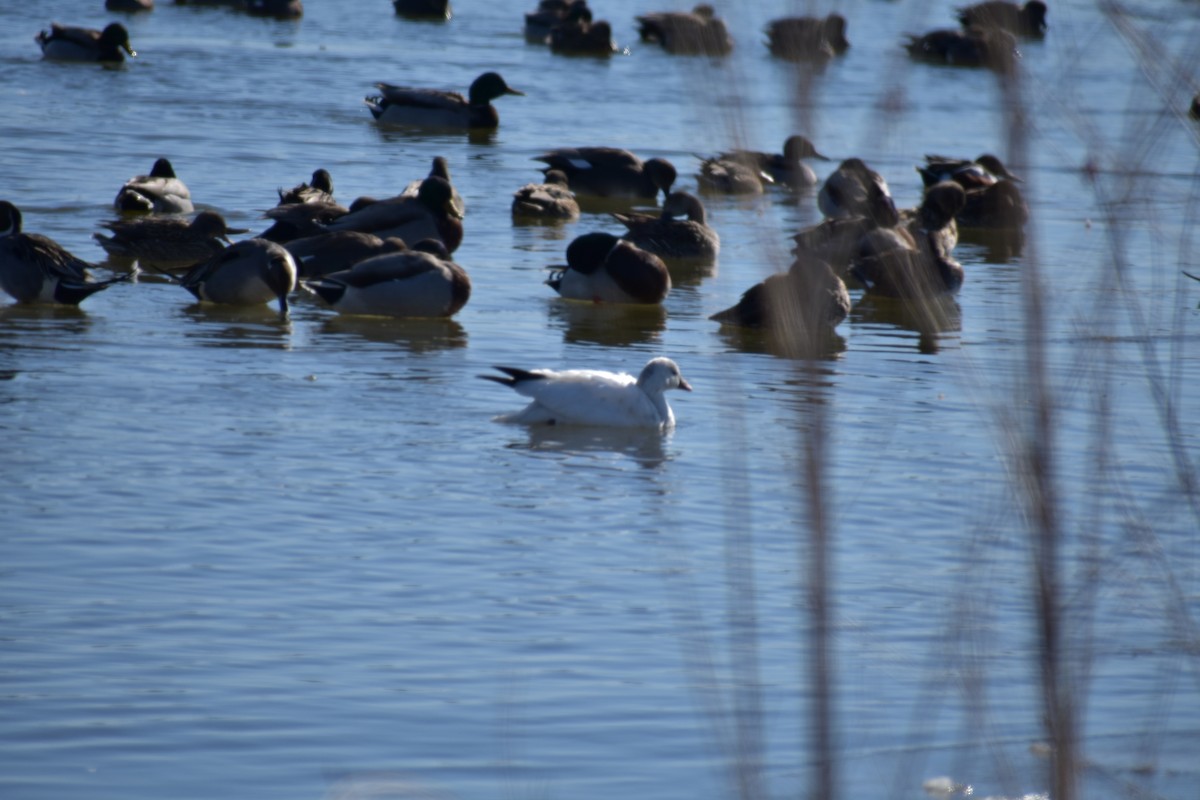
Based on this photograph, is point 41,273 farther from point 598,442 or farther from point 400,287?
point 598,442

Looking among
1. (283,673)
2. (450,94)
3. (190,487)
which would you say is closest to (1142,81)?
(283,673)

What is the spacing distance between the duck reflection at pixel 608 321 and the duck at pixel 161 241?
289 cm

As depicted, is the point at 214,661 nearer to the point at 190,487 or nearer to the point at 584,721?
the point at 584,721

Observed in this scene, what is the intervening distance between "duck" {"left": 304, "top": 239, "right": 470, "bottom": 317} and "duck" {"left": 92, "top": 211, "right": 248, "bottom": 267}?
5.99 ft

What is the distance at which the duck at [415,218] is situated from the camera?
13.9 meters

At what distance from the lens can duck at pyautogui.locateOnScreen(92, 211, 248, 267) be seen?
1307 centimetres

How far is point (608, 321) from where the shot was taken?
12.1m

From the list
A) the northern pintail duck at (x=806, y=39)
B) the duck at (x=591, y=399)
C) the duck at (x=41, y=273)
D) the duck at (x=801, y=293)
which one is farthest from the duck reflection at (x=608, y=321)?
the northern pintail duck at (x=806, y=39)

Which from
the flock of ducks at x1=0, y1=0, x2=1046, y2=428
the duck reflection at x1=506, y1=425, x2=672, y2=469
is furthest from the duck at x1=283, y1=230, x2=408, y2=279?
the duck reflection at x1=506, y1=425, x2=672, y2=469

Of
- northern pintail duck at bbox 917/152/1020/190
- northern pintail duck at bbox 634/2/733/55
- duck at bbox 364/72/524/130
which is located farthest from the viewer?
duck at bbox 364/72/524/130

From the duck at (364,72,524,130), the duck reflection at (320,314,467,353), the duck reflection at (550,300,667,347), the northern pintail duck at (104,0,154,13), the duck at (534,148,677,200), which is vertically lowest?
the duck reflection at (320,314,467,353)

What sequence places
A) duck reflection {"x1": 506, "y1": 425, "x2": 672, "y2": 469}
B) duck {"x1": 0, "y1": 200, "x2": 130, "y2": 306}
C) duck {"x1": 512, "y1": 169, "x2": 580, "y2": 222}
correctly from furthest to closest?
duck {"x1": 512, "y1": 169, "x2": 580, "y2": 222}
duck {"x1": 0, "y1": 200, "x2": 130, "y2": 306}
duck reflection {"x1": 506, "y1": 425, "x2": 672, "y2": 469}

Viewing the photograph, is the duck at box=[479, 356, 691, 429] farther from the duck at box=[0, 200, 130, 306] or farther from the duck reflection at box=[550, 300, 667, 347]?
the duck at box=[0, 200, 130, 306]

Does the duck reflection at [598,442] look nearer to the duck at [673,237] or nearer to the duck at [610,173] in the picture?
the duck at [673,237]
